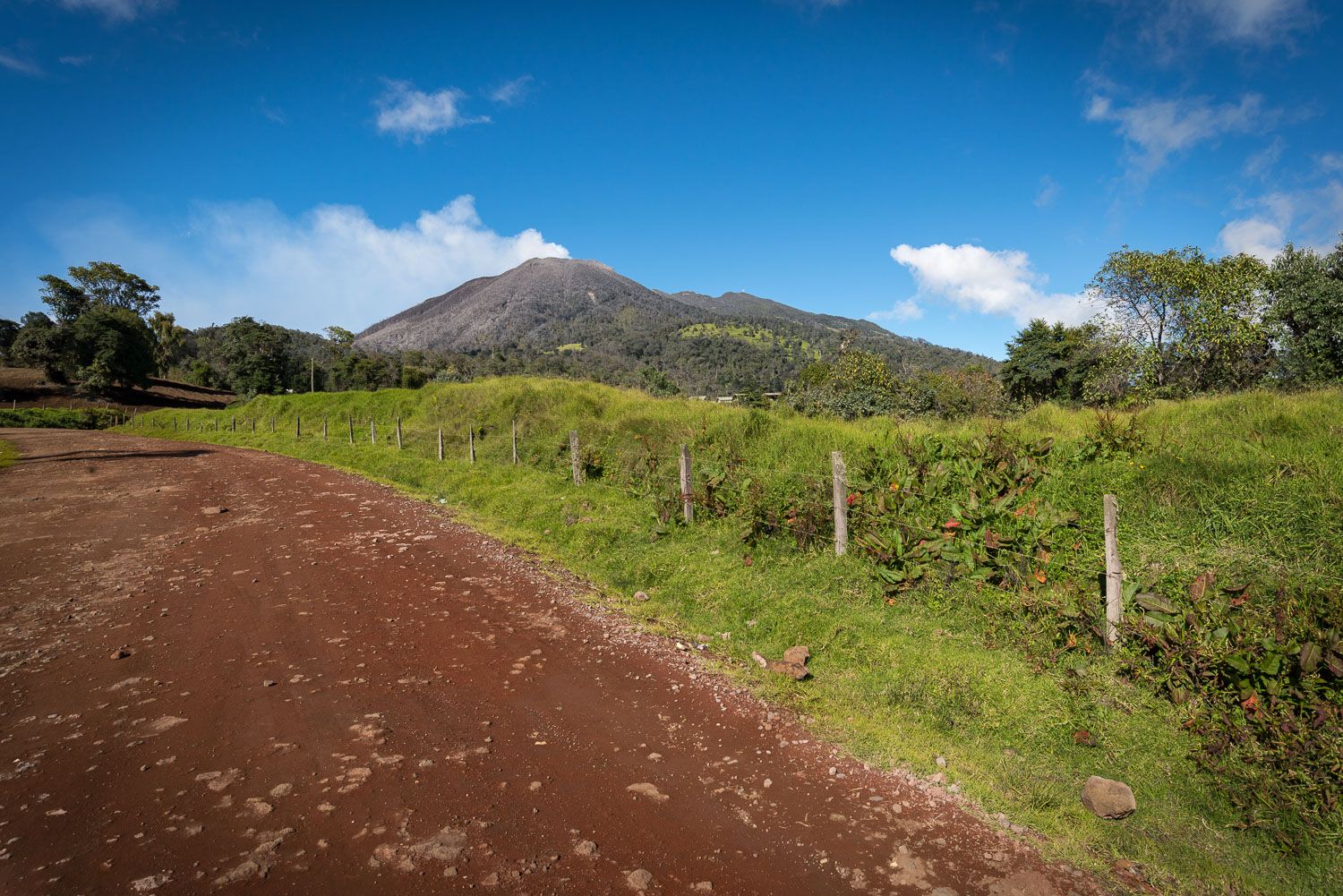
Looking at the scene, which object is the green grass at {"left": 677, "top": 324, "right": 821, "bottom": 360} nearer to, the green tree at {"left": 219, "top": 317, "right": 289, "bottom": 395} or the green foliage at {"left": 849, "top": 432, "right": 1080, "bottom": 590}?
the green tree at {"left": 219, "top": 317, "right": 289, "bottom": 395}

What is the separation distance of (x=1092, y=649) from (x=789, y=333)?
5366 inches

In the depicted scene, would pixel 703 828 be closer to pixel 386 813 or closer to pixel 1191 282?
pixel 386 813

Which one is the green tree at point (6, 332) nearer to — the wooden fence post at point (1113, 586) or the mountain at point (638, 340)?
the mountain at point (638, 340)

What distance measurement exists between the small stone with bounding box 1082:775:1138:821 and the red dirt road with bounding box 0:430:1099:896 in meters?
0.60

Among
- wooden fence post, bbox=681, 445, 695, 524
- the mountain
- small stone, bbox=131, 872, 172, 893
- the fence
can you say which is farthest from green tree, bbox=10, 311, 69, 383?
small stone, bbox=131, 872, 172, 893

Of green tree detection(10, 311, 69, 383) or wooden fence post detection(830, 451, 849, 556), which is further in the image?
green tree detection(10, 311, 69, 383)

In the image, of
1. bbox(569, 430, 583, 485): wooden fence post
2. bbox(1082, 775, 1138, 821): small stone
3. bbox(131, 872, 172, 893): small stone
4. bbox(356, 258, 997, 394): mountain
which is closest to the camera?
bbox(131, 872, 172, 893): small stone

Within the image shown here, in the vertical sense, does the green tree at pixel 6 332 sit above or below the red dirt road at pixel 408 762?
above

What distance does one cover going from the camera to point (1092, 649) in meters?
5.06

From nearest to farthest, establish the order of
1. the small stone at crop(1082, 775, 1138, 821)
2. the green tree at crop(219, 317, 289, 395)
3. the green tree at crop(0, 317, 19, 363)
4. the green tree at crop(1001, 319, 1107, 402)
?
the small stone at crop(1082, 775, 1138, 821)
the green tree at crop(1001, 319, 1107, 402)
the green tree at crop(219, 317, 289, 395)
the green tree at crop(0, 317, 19, 363)

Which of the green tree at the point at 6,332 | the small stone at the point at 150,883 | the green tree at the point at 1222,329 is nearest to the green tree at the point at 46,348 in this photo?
the green tree at the point at 6,332

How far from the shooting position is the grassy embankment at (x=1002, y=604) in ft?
12.0

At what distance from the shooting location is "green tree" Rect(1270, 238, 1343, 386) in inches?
644

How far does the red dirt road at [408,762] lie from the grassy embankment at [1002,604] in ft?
1.90
